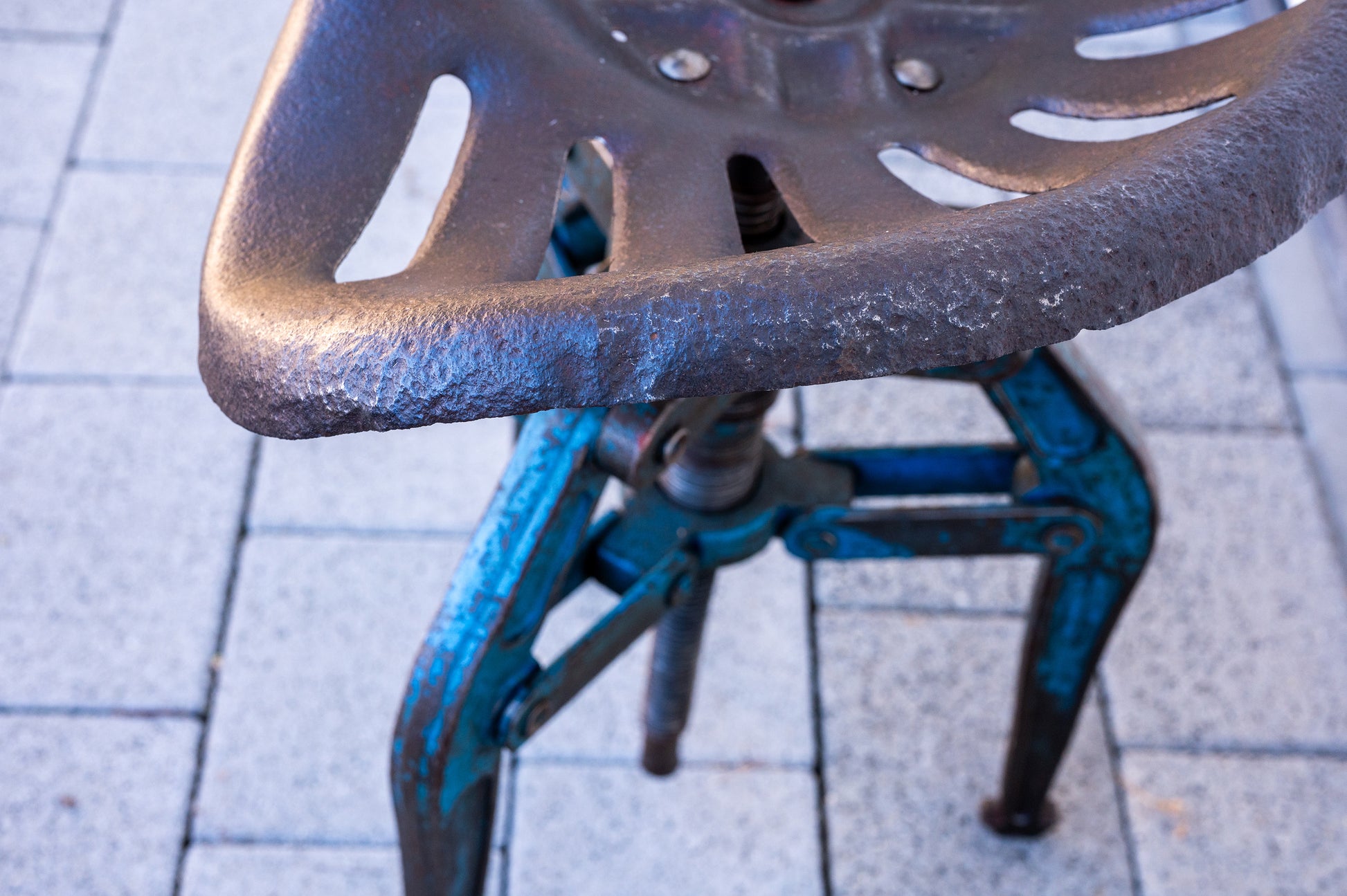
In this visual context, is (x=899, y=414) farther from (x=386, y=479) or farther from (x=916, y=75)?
(x=916, y=75)

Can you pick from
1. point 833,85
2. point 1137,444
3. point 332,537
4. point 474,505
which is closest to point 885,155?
point 474,505

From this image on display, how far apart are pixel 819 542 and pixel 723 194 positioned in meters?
0.42

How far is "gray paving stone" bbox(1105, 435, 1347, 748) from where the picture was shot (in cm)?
164

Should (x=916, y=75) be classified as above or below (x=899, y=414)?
above

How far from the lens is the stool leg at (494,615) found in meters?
0.90

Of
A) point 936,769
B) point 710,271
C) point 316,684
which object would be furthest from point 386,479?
point 710,271

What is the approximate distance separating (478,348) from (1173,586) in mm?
1413

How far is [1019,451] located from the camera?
3.76 ft

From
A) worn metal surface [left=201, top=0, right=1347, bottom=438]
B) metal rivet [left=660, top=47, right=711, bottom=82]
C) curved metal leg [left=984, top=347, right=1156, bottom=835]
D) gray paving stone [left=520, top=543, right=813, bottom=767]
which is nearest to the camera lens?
worn metal surface [left=201, top=0, right=1347, bottom=438]

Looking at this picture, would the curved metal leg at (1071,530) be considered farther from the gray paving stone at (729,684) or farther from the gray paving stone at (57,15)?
the gray paving stone at (57,15)

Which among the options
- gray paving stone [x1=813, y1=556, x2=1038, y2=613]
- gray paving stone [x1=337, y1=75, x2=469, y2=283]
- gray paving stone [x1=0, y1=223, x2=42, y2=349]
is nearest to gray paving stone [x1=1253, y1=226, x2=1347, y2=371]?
gray paving stone [x1=813, y1=556, x2=1038, y2=613]

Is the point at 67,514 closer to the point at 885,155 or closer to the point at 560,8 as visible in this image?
the point at 560,8

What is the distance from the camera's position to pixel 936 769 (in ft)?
5.20

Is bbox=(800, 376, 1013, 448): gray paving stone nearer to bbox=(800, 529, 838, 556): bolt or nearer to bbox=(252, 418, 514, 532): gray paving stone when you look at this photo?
bbox=(252, 418, 514, 532): gray paving stone
